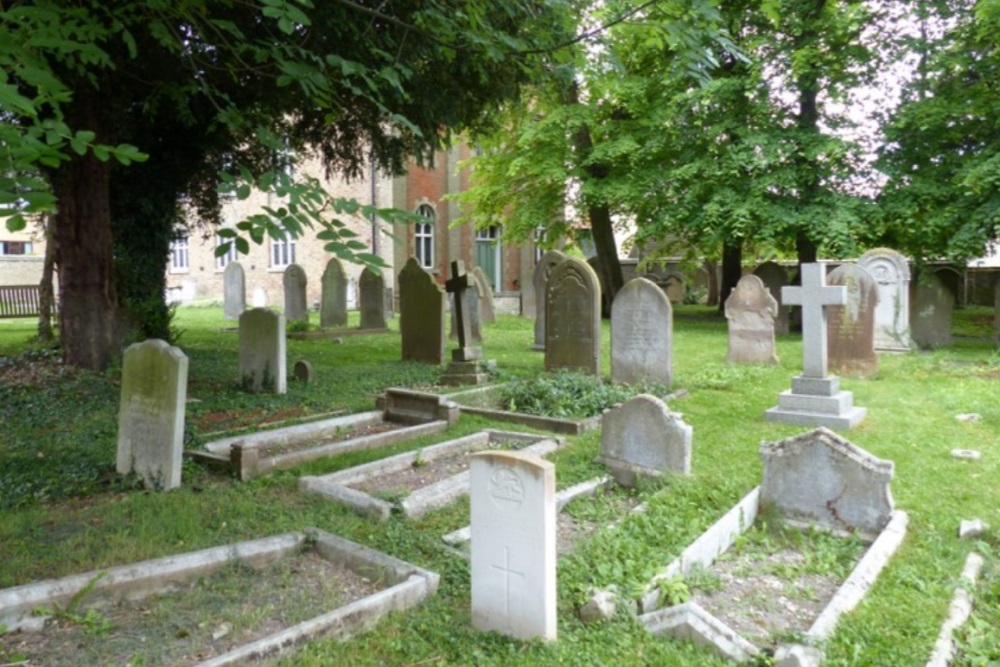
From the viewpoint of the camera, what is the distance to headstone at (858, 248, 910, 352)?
1343 cm

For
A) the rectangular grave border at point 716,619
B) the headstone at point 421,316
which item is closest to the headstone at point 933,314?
the headstone at point 421,316

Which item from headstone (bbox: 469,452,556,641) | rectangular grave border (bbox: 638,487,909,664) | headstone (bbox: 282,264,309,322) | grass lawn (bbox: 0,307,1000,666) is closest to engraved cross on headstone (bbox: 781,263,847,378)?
grass lawn (bbox: 0,307,1000,666)

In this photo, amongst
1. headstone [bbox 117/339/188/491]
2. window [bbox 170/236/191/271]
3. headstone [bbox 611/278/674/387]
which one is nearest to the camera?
headstone [bbox 117/339/188/491]

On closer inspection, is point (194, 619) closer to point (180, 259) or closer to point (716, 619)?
point (716, 619)

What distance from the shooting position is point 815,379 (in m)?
8.17

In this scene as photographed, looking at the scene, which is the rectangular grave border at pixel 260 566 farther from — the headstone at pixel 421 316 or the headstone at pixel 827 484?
the headstone at pixel 421 316

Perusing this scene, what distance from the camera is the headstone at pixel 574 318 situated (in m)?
10.4

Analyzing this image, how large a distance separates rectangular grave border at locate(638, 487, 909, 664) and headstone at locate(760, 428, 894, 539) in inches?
6.8

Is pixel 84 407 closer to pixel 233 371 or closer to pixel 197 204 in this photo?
pixel 233 371

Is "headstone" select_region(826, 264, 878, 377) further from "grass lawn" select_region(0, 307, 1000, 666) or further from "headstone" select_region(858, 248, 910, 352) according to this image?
"headstone" select_region(858, 248, 910, 352)

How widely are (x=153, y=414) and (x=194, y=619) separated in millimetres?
2580

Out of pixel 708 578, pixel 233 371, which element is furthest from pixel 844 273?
pixel 233 371

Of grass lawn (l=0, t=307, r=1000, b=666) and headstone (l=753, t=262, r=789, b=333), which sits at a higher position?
headstone (l=753, t=262, r=789, b=333)

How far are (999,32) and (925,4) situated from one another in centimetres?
210
